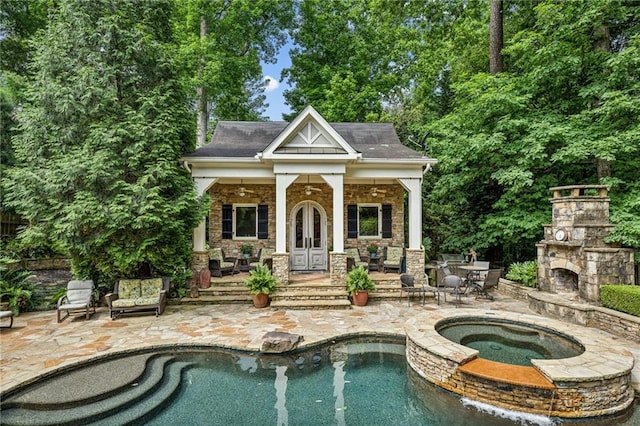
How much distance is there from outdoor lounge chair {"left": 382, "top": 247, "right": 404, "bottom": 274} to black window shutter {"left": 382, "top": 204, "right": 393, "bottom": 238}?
75cm

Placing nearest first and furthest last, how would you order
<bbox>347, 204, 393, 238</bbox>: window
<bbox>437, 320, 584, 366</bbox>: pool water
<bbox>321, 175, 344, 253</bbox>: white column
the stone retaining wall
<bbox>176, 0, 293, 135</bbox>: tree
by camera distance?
1. <bbox>437, 320, 584, 366</bbox>: pool water
2. the stone retaining wall
3. <bbox>321, 175, 344, 253</bbox>: white column
4. <bbox>347, 204, 393, 238</bbox>: window
5. <bbox>176, 0, 293, 135</bbox>: tree

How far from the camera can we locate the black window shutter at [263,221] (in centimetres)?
1221

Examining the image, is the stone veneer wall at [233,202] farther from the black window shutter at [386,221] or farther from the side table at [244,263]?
the black window shutter at [386,221]

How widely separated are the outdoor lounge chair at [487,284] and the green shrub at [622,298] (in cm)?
246

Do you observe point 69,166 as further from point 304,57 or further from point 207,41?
point 304,57

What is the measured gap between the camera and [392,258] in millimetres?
11445

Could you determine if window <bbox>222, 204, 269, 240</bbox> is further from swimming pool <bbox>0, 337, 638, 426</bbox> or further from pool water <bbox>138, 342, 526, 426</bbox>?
pool water <bbox>138, 342, 526, 426</bbox>

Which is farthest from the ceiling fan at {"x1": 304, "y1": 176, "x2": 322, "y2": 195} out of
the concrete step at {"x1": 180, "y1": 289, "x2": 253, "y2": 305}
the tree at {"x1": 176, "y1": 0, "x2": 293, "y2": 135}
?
the tree at {"x1": 176, "y1": 0, "x2": 293, "y2": 135}

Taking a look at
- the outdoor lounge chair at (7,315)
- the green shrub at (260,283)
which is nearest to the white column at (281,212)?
the green shrub at (260,283)

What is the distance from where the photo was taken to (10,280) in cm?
810

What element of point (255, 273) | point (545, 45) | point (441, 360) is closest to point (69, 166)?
point (255, 273)

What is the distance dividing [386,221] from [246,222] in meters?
5.52

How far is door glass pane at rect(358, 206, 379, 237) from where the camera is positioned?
12.3 m

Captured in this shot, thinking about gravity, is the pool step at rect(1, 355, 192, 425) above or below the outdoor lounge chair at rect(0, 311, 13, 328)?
below
